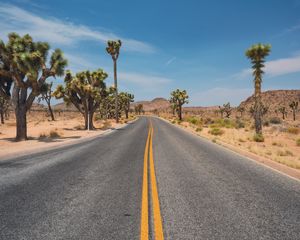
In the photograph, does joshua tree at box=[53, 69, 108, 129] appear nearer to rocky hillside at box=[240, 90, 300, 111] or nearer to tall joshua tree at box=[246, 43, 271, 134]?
tall joshua tree at box=[246, 43, 271, 134]

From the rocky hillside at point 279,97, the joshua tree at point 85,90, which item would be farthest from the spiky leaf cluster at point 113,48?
the rocky hillside at point 279,97

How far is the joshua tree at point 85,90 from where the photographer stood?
99.8 ft

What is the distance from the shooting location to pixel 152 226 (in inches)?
157

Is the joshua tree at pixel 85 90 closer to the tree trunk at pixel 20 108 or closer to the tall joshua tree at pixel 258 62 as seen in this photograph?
the tree trunk at pixel 20 108

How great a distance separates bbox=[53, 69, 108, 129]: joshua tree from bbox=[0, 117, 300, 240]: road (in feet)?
74.1

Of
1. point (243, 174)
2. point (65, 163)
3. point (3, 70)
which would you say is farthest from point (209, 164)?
point (3, 70)

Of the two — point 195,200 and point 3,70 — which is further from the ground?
point 3,70

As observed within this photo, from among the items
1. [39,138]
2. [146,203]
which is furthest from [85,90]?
[146,203]

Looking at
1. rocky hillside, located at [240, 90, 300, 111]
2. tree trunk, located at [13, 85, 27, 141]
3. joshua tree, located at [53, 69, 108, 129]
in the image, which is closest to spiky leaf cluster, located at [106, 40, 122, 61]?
joshua tree, located at [53, 69, 108, 129]

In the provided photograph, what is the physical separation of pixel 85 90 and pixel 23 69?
12.7 metres

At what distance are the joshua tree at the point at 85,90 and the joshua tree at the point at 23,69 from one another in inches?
407

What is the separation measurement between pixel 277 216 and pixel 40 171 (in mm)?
6973

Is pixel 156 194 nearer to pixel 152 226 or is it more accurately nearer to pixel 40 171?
pixel 152 226

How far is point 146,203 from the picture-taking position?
16.6 feet
